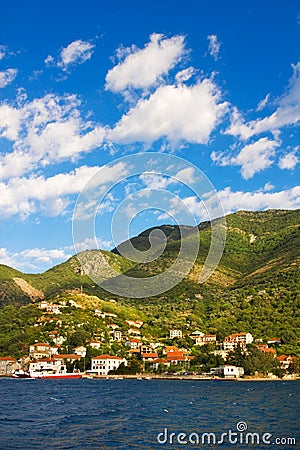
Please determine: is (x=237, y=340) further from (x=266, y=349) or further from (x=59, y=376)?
(x=59, y=376)

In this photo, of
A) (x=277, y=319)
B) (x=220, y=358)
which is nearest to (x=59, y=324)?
(x=220, y=358)

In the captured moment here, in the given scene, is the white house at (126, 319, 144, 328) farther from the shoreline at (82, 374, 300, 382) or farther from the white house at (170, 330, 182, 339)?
the shoreline at (82, 374, 300, 382)

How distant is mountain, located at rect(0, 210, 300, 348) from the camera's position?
3489 inches

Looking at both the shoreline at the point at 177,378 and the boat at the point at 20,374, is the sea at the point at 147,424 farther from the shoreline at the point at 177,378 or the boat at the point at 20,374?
the boat at the point at 20,374

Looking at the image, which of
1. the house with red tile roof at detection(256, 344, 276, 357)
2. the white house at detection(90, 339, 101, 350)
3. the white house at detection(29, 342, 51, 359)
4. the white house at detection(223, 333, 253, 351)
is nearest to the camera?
the house with red tile roof at detection(256, 344, 276, 357)

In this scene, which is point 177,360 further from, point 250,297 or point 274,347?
point 250,297

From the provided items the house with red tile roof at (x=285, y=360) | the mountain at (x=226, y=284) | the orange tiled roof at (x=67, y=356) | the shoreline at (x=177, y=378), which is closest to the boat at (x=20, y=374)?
A: the orange tiled roof at (x=67, y=356)

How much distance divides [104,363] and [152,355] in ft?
22.5

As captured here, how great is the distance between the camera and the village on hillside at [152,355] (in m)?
64.9

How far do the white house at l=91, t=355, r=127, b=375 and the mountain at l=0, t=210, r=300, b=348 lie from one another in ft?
51.2

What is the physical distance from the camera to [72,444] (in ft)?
55.9

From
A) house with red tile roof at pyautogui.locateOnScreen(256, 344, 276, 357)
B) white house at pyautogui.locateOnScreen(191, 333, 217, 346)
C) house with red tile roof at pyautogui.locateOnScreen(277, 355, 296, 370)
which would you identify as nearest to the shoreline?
house with red tile roof at pyautogui.locateOnScreen(277, 355, 296, 370)

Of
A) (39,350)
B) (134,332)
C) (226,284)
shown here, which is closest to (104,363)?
(39,350)

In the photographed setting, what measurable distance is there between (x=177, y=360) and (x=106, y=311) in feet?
92.7
